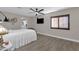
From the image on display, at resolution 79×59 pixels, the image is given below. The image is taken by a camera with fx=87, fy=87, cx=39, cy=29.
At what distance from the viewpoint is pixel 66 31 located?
4.77ft

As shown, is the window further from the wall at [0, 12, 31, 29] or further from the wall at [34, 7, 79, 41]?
the wall at [0, 12, 31, 29]

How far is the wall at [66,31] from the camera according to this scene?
1331 mm

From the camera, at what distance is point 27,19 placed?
60.4 inches

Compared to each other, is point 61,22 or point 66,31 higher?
point 61,22

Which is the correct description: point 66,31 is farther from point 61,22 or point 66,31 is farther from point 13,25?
point 13,25

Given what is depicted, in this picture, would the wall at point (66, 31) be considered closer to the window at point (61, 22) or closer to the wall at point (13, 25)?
the window at point (61, 22)

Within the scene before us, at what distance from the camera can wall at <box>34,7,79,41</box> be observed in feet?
4.37

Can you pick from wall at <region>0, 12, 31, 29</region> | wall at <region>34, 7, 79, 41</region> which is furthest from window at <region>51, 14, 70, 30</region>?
wall at <region>0, 12, 31, 29</region>

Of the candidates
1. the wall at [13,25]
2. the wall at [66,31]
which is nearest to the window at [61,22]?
the wall at [66,31]

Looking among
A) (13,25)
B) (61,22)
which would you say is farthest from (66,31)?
(13,25)

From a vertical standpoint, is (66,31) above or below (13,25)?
below
